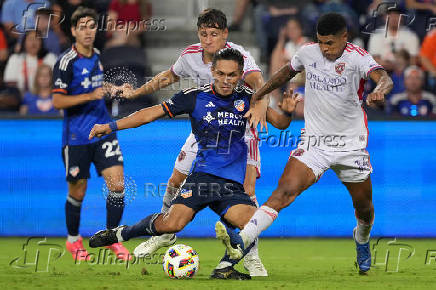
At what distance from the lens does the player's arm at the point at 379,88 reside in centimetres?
673

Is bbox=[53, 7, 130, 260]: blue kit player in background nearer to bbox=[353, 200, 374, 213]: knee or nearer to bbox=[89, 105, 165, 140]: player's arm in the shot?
bbox=[89, 105, 165, 140]: player's arm

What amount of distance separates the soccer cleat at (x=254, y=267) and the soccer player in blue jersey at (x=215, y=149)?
372 millimetres

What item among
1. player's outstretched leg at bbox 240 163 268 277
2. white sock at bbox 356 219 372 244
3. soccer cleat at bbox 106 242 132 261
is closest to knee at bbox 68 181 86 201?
soccer cleat at bbox 106 242 132 261

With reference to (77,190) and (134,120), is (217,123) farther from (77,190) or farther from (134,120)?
(77,190)

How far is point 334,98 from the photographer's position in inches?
296

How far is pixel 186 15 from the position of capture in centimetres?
1348

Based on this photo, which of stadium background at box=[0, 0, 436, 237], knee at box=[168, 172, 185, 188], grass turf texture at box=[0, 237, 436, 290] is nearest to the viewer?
grass turf texture at box=[0, 237, 436, 290]

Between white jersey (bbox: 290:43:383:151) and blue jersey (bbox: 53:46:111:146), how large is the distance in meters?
2.65

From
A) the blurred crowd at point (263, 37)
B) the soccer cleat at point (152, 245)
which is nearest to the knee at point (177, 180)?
the soccer cleat at point (152, 245)

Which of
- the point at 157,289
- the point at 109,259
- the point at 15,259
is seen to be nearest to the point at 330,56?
the point at 157,289

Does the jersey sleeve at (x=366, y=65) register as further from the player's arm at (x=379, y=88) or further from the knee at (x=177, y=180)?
the knee at (x=177, y=180)

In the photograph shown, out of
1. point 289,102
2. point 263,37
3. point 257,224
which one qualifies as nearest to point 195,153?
point 289,102

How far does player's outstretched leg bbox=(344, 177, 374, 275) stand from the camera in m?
7.68

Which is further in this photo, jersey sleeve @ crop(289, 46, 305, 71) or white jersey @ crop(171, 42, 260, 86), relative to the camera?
white jersey @ crop(171, 42, 260, 86)
